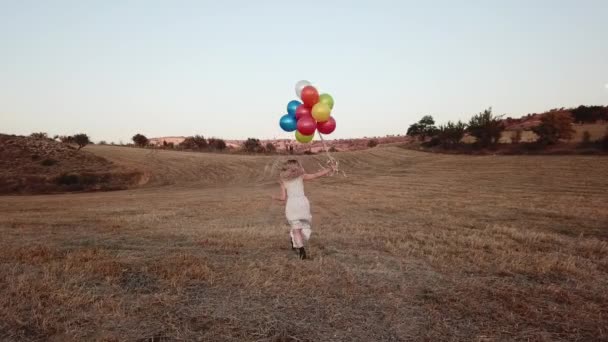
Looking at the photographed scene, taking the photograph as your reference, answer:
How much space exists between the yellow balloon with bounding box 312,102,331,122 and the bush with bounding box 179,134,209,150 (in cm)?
5192

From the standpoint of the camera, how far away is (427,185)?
26875mm

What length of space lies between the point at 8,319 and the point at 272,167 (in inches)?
1452

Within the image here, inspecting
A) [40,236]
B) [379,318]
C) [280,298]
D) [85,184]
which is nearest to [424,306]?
[379,318]

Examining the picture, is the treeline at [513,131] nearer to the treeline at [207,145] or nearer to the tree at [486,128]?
the tree at [486,128]

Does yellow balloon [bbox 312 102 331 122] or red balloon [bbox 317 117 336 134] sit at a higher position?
yellow balloon [bbox 312 102 331 122]

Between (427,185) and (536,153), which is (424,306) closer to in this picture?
(427,185)

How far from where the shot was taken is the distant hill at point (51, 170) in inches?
1149

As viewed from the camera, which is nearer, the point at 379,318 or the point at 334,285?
the point at 379,318

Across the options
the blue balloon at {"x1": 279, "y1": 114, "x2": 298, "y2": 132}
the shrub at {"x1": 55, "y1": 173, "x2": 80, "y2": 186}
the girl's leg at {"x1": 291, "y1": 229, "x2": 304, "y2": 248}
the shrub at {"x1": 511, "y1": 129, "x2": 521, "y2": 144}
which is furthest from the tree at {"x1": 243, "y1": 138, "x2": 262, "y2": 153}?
the girl's leg at {"x1": 291, "y1": 229, "x2": 304, "y2": 248}

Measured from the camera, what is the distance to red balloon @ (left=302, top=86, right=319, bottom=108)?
9500 millimetres

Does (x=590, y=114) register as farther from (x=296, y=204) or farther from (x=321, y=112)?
(x=296, y=204)

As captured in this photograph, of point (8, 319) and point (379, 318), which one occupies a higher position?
point (8, 319)

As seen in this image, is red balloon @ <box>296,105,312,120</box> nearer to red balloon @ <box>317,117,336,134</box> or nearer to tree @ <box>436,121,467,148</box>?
red balloon @ <box>317,117,336,134</box>

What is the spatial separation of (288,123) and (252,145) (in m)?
51.2
